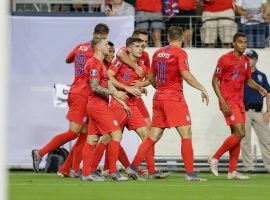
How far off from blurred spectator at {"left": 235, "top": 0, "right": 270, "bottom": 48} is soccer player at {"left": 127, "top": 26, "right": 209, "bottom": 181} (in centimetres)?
545

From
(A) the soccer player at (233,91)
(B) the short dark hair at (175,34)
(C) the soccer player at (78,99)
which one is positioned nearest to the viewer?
(B) the short dark hair at (175,34)

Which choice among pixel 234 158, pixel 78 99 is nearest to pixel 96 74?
pixel 78 99

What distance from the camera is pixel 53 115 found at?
53.6 ft

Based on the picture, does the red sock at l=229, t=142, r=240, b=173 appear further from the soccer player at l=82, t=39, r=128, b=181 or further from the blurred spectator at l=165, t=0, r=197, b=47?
the blurred spectator at l=165, t=0, r=197, b=47

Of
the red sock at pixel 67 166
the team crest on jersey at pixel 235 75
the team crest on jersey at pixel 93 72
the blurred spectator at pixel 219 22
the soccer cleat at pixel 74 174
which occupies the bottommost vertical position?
the soccer cleat at pixel 74 174

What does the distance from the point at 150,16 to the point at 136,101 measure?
4219 millimetres

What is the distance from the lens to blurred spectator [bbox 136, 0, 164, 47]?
687 inches

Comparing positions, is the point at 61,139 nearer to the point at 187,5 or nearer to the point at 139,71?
the point at 139,71

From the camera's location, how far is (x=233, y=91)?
1338 cm

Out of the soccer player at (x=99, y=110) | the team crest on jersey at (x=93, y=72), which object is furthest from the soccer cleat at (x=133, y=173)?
the team crest on jersey at (x=93, y=72)

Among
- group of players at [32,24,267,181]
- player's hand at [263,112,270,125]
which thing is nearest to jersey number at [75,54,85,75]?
group of players at [32,24,267,181]

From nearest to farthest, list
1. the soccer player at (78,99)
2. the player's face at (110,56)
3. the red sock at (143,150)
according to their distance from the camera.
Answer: the red sock at (143,150) → the soccer player at (78,99) → the player's face at (110,56)

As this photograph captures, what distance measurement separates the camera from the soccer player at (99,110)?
1148 cm

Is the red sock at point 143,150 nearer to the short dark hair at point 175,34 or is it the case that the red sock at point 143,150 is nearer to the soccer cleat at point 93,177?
Result: the soccer cleat at point 93,177
